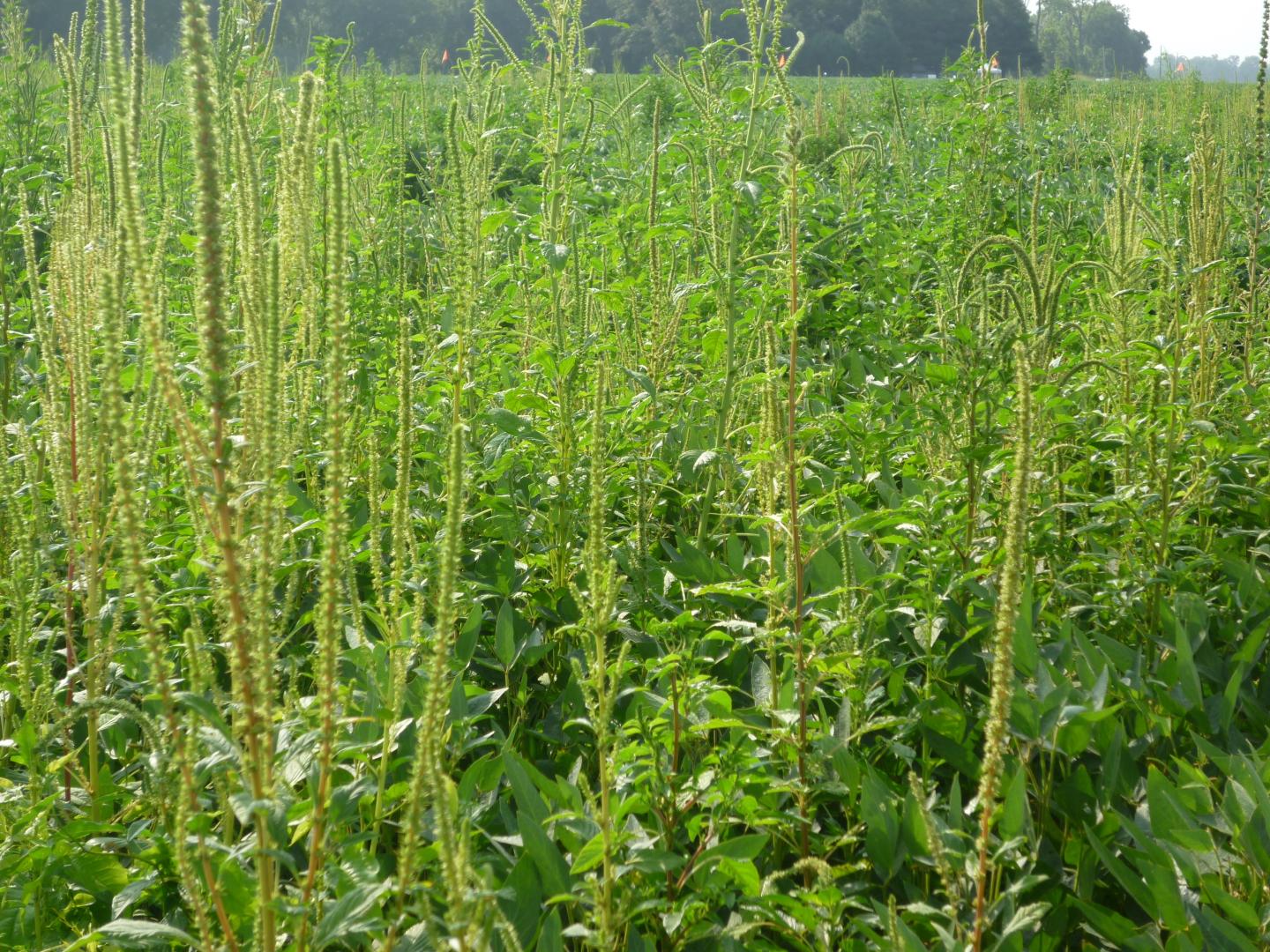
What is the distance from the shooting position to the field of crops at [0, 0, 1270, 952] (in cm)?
132

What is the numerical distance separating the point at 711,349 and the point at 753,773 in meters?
1.49

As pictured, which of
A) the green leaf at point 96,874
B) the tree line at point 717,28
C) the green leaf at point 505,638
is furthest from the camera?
the tree line at point 717,28

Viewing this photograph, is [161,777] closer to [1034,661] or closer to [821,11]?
[1034,661]

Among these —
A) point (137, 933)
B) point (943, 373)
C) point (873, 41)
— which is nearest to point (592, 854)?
point (137, 933)

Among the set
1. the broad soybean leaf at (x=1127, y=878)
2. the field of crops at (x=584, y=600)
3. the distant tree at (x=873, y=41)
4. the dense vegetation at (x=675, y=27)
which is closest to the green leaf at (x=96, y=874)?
the field of crops at (x=584, y=600)

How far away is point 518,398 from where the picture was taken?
9.20 ft

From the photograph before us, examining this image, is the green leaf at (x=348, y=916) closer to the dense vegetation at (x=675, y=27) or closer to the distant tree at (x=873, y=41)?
the dense vegetation at (x=675, y=27)

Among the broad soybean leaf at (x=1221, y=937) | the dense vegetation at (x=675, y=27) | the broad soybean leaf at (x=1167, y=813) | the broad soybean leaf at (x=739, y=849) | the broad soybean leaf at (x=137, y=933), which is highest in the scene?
the dense vegetation at (x=675, y=27)

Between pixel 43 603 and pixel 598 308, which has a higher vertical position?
pixel 598 308

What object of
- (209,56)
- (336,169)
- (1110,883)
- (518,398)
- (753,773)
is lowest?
(1110,883)

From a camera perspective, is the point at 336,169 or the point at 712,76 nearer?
the point at 336,169

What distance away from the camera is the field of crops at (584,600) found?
1.32m

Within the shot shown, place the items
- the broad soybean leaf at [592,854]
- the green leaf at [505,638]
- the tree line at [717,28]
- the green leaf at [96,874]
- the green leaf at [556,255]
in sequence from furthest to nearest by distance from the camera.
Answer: the tree line at [717,28], the green leaf at [556,255], the green leaf at [505,638], the green leaf at [96,874], the broad soybean leaf at [592,854]

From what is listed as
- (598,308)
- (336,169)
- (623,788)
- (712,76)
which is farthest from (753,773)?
(598,308)
